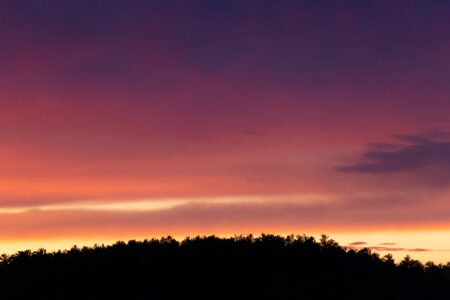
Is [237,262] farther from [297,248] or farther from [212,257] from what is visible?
[297,248]

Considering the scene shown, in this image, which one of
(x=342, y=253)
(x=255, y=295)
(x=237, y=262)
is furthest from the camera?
(x=342, y=253)

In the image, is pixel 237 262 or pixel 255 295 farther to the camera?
pixel 237 262

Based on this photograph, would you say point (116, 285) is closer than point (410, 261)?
Yes

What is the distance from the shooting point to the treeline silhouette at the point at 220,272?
150 feet

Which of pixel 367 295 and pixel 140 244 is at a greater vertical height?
pixel 140 244

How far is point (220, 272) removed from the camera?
4722cm

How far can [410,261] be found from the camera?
5434cm

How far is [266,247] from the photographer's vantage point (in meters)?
51.0

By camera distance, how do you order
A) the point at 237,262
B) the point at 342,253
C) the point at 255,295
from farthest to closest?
the point at 342,253 < the point at 237,262 < the point at 255,295

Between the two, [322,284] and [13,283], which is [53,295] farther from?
[322,284]

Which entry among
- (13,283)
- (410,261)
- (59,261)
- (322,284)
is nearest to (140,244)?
(59,261)

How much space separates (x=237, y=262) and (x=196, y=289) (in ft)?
12.6

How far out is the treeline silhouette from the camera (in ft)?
150

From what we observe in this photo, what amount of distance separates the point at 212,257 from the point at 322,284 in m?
8.00
